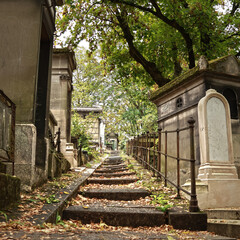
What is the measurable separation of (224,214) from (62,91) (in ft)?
26.1

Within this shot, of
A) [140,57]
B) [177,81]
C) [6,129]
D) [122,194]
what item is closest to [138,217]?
[122,194]

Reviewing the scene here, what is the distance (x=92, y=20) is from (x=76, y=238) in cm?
902

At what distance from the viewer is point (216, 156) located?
17.4 ft

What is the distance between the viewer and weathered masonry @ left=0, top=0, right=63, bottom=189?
4812mm

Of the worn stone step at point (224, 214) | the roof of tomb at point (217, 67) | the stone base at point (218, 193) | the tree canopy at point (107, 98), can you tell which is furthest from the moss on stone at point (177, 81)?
the tree canopy at point (107, 98)

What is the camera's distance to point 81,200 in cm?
516

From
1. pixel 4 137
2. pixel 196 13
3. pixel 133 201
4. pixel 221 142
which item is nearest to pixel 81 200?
pixel 133 201

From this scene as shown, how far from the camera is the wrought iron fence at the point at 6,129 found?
3.79 m

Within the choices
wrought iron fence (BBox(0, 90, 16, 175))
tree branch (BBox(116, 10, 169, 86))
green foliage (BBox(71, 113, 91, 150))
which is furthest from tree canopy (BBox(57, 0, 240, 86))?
wrought iron fence (BBox(0, 90, 16, 175))

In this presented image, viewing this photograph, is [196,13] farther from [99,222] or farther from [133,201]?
[99,222]

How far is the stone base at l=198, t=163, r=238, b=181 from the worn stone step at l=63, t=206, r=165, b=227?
1546mm

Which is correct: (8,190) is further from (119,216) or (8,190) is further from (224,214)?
(224,214)

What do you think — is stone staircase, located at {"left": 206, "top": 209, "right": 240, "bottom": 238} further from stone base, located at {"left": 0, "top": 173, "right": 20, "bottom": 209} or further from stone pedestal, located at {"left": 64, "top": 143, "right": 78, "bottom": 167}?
stone pedestal, located at {"left": 64, "top": 143, "right": 78, "bottom": 167}

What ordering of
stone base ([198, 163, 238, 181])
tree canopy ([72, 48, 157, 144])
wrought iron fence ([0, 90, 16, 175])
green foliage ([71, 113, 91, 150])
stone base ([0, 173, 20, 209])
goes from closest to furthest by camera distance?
stone base ([0, 173, 20, 209]), wrought iron fence ([0, 90, 16, 175]), stone base ([198, 163, 238, 181]), green foliage ([71, 113, 91, 150]), tree canopy ([72, 48, 157, 144])
